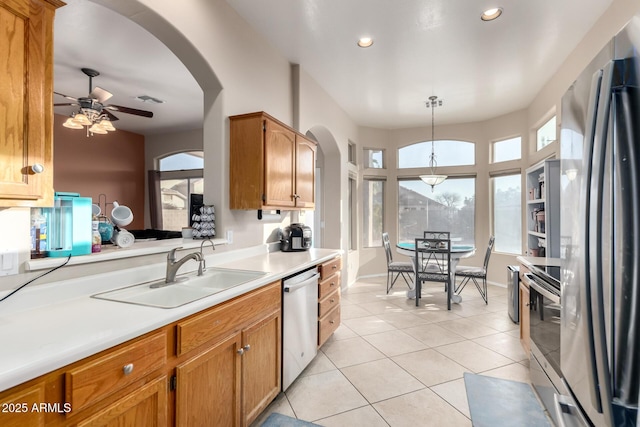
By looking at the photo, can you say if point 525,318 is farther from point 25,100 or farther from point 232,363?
point 25,100

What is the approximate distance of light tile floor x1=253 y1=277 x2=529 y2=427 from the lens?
2.10 m

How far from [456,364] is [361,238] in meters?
3.61

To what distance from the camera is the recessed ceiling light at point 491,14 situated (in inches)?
108

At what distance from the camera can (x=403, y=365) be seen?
273cm

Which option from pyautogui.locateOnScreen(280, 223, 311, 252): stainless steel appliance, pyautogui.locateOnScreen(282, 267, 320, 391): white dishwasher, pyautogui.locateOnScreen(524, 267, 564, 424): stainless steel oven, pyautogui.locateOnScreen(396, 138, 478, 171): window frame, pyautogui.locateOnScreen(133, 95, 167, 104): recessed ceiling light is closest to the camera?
pyautogui.locateOnScreen(524, 267, 564, 424): stainless steel oven

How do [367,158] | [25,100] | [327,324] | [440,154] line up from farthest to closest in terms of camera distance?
[367,158] < [440,154] < [327,324] < [25,100]

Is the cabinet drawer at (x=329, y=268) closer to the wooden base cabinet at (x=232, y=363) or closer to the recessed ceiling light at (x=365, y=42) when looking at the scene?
the wooden base cabinet at (x=232, y=363)

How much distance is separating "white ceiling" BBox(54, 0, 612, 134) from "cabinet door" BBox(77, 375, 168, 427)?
2.79 metres

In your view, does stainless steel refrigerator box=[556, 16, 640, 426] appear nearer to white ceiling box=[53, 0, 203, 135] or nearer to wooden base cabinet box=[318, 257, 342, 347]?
wooden base cabinet box=[318, 257, 342, 347]

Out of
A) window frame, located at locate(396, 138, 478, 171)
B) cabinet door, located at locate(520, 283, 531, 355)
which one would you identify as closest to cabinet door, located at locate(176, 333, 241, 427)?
cabinet door, located at locate(520, 283, 531, 355)

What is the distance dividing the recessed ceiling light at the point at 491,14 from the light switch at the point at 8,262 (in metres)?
3.64

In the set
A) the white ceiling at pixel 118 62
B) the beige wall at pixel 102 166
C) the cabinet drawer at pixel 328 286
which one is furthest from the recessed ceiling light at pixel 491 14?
the beige wall at pixel 102 166

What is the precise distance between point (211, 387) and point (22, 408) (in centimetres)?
78

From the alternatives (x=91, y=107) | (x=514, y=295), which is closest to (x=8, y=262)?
(x=91, y=107)
